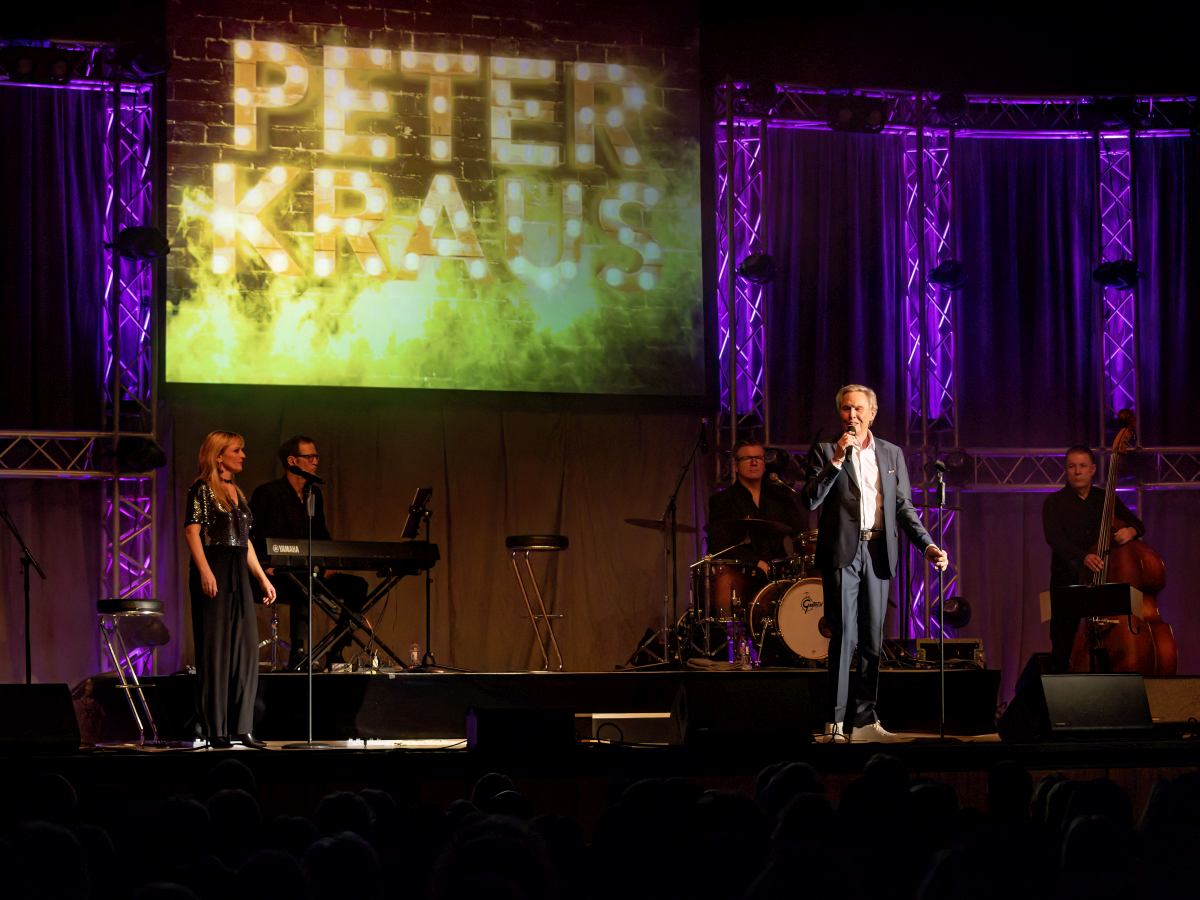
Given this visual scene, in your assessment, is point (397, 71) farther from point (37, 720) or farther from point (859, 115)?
point (37, 720)

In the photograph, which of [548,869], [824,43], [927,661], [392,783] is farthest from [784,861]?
[824,43]

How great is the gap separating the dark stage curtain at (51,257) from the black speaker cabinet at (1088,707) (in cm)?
691

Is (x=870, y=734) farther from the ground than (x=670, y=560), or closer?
closer

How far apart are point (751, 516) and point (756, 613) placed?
0.90m

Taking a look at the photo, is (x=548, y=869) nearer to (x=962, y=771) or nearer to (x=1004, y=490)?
(x=962, y=771)

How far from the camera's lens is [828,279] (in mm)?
11047

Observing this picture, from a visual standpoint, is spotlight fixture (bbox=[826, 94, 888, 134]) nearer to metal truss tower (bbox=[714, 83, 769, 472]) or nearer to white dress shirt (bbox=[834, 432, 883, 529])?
metal truss tower (bbox=[714, 83, 769, 472])

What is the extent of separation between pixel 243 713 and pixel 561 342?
4211 millimetres

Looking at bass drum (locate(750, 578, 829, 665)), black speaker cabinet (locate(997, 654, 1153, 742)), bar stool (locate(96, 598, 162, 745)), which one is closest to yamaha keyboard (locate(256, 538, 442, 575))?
bar stool (locate(96, 598, 162, 745))

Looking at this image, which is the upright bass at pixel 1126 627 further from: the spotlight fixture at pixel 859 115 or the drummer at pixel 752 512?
the spotlight fixture at pixel 859 115

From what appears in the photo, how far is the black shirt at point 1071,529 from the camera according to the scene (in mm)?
9062

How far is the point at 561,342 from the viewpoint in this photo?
10.2 metres

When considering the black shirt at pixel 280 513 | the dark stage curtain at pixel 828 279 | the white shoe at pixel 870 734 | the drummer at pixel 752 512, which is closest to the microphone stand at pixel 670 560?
the drummer at pixel 752 512

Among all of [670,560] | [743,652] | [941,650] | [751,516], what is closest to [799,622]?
[743,652]
